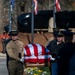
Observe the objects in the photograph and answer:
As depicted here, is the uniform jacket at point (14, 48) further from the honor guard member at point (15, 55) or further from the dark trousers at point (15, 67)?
the dark trousers at point (15, 67)

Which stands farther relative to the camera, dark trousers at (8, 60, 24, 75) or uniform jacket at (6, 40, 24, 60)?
dark trousers at (8, 60, 24, 75)

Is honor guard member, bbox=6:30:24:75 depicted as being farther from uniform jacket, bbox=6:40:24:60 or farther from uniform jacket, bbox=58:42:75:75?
uniform jacket, bbox=58:42:75:75

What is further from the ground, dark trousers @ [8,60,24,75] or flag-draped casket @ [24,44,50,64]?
flag-draped casket @ [24,44,50,64]

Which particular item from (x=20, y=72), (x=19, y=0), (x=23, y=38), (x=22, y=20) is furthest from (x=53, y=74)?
(x=19, y=0)

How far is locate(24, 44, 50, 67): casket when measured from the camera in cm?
1119

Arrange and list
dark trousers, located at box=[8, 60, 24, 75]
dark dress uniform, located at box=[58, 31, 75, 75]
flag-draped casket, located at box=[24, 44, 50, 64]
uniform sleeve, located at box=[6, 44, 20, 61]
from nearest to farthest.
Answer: dark dress uniform, located at box=[58, 31, 75, 75] < flag-draped casket, located at box=[24, 44, 50, 64] < uniform sleeve, located at box=[6, 44, 20, 61] < dark trousers, located at box=[8, 60, 24, 75]

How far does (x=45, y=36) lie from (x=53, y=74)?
2337 centimetres

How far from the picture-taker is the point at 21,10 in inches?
2243

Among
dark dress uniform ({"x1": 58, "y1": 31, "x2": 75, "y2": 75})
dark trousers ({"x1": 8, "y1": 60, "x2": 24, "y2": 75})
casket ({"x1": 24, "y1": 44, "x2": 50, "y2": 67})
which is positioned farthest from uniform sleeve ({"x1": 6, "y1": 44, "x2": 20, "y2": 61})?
dark dress uniform ({"x1": 58, "y1": 31, "x2": 75, "y2": 75})

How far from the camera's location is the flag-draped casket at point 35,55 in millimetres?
11180

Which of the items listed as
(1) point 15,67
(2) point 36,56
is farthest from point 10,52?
(2) point 36,56

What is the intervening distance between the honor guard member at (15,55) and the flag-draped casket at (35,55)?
625mm

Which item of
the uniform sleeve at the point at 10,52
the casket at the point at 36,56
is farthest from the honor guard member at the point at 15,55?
the casket at the point at 36,56

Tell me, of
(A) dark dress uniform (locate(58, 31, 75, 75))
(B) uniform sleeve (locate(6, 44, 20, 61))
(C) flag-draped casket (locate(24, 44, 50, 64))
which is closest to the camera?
(A) dark dress uniform (locate(58, 31, 75, 75))
